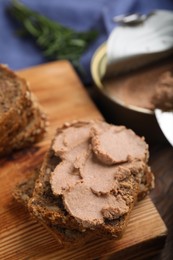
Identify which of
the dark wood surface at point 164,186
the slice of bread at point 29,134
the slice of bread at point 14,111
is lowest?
the dark wood surface at point 164,186

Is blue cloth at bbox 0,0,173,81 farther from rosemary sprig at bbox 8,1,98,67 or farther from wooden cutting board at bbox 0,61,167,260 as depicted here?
wooden cutting board at bbox 0,61,167,260

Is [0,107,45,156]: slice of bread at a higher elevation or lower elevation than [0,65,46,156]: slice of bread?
lower

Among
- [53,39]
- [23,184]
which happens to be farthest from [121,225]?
[53,39]

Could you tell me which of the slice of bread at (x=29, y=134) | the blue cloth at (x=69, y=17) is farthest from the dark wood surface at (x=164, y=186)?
the blue cloth at (x=69, y=17)

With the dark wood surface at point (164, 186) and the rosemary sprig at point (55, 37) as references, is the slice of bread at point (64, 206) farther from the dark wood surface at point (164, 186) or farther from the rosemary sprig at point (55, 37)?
the rosemary sprig at point (55, 37)

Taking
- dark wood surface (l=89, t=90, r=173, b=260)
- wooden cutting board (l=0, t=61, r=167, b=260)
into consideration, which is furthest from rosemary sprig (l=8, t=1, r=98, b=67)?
wooden cutting board (l=0, t=61, r=167, b=260)

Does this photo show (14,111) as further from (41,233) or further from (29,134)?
(41,233)
